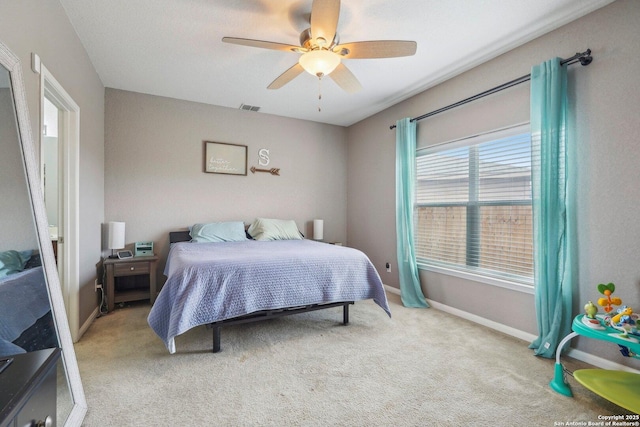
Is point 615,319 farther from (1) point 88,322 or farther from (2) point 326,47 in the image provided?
(1) point 88,322

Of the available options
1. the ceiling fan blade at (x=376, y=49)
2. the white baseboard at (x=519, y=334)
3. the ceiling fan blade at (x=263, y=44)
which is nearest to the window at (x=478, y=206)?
the white baseboard at (x=519, y=334)

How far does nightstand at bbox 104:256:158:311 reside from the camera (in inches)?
125

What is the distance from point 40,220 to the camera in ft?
4.60

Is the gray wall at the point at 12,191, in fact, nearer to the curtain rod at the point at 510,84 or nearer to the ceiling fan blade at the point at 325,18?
the ceiling fan blade at the point at 325,18

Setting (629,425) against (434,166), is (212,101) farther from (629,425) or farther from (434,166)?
(629,425)

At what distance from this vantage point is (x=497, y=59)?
9.05 ft

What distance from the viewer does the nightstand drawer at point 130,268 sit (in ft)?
10.5

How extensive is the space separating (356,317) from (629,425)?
199 centimetres

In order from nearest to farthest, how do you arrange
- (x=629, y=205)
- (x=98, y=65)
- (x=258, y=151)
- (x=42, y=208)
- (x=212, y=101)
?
(x=42, y=208), (x=629, y=205), (x=98, y=65), (x=212, y=101), (x=258, y=151)

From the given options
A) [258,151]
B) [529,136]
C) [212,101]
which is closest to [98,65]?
[212,101]

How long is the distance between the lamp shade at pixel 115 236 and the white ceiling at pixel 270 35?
1672 mm

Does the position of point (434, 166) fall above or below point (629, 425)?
above

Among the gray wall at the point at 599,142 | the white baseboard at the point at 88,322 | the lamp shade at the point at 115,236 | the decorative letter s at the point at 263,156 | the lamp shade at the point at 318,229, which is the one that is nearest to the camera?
the gray wall at the point at 599,142

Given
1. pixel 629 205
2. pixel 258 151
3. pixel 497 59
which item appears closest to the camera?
pixel 629 205
